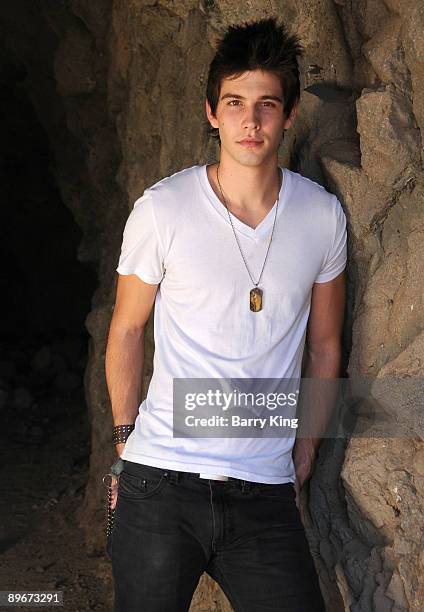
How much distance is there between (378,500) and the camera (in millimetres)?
2857

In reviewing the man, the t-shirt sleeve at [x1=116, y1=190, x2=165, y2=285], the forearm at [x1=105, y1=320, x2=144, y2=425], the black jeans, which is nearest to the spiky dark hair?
the man

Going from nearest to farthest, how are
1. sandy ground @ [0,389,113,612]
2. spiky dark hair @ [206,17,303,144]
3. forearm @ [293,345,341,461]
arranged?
spiky dark hair @ [206,17,303,144], forearm @ [293,345,341,461], sandy ground @ [0,389,113,612]

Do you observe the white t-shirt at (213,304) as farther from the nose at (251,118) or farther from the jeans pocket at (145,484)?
the nose at (251,118)

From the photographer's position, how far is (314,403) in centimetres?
302

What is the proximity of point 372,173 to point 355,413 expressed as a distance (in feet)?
2.37

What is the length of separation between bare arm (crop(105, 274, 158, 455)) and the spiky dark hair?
0.58 meters

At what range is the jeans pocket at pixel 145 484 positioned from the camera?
8.50 ft

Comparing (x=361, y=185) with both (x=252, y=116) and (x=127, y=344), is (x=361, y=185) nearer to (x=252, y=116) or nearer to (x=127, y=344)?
(x=252, y=116)

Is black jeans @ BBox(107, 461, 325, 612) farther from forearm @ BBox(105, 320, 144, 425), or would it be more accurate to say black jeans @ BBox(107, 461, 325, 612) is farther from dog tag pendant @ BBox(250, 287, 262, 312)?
dog tag pendant @ BBox(250, 287, 262, 312)

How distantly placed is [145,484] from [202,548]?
0.22m

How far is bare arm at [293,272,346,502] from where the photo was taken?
288cm

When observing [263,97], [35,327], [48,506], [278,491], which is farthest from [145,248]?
[35,327]

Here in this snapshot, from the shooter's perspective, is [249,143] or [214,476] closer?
[214,476]

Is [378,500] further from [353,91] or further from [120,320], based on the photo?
[353,91]
